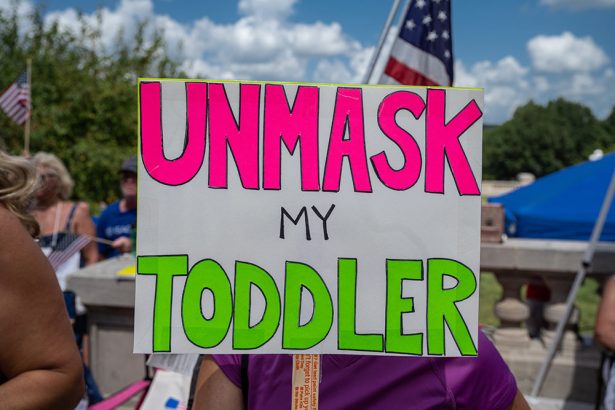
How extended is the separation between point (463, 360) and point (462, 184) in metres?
0.40

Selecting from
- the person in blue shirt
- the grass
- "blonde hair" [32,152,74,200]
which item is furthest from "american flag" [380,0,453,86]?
the grass

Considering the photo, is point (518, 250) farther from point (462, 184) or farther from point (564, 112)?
point (564, 112)

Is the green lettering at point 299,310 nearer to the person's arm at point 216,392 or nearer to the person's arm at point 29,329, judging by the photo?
the person's arm at point 216,392

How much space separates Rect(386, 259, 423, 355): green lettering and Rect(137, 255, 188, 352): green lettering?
1.52ft

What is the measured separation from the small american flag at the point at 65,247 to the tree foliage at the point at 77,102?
9.33 metres

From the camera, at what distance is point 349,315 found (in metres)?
1.41

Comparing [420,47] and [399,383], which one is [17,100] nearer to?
[420,47]

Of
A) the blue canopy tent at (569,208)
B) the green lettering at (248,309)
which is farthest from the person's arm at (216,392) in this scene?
the blue canopy tent at (569,208)

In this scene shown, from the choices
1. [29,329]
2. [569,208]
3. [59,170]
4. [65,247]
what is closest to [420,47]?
[59,170]

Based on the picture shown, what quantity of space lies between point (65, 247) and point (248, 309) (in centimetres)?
214

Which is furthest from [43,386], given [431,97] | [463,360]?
[431,97]

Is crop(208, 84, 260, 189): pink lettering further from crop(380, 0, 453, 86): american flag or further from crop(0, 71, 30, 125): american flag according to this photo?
crop(0, 71, 30, 125): american flag

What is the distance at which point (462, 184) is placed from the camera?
1398 millimetres

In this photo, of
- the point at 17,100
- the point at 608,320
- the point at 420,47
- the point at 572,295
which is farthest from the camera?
the point at 17,100
